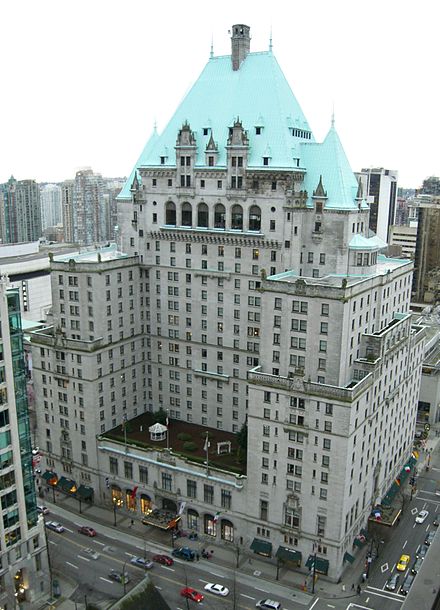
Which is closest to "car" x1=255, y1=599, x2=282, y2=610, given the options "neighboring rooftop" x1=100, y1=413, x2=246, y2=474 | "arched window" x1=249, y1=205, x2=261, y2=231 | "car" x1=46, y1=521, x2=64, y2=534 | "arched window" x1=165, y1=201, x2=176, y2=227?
"neighboring rooftop" x1=100, y1=413, x2=246, y2=474

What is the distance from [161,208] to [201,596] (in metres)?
67.6

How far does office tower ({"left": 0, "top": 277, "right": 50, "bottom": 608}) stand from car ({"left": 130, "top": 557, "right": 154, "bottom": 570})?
543 inches

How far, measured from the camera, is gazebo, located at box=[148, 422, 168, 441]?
108 m

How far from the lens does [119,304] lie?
111938mm

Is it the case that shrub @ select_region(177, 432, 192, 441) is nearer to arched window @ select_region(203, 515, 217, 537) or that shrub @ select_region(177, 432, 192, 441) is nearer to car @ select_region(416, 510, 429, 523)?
arched window @ select_region(203, 515, 217, 537)

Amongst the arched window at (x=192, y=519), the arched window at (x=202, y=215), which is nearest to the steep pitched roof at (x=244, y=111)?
the arched window at (x=202, y=215)

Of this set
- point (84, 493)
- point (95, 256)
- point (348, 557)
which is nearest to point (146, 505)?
point (84, 493)

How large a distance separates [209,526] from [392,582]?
30.0 metres

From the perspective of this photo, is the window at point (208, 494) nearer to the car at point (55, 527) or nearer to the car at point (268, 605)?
the car at point (268, 605)

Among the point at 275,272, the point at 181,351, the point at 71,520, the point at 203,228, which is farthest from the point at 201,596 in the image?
the point at 203,228

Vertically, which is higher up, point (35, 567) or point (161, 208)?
point (161, 208)

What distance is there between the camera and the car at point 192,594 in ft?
274

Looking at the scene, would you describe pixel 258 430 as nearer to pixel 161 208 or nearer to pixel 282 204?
pixel 282 204

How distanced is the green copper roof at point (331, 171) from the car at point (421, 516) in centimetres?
5703
